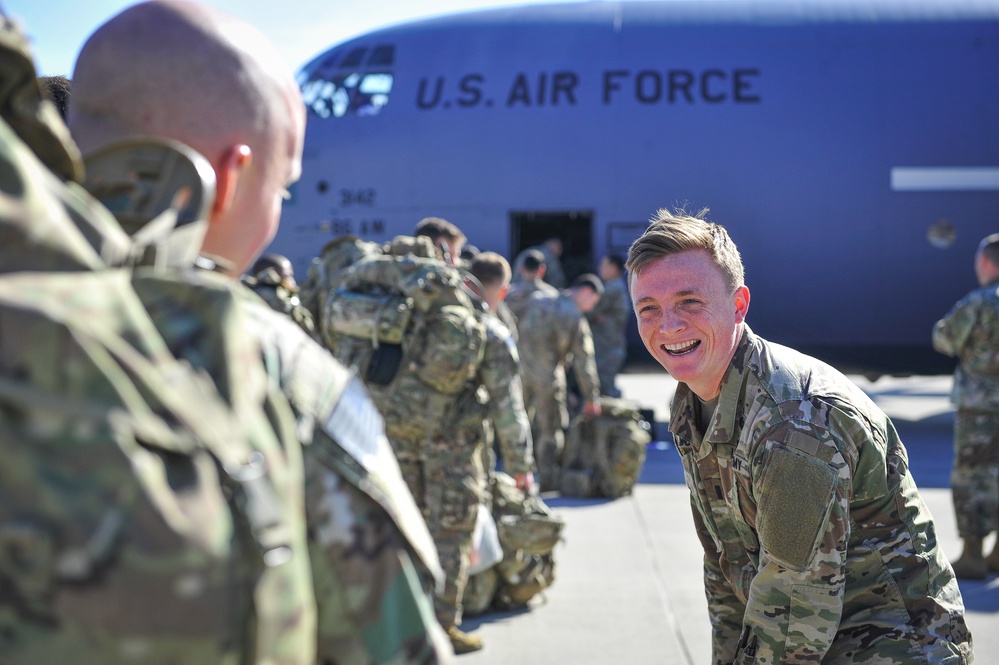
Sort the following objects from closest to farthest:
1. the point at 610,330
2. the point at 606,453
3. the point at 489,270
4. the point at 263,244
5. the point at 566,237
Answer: the point at 263,244
the point at 489,270
the point at 606,453
the point at 610,330
the point at 566,237

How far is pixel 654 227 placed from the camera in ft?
7.73

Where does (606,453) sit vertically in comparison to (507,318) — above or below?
below

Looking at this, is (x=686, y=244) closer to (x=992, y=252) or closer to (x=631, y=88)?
(x=992, y=252)

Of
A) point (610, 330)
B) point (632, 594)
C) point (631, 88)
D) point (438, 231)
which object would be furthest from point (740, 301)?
point (631, 88)

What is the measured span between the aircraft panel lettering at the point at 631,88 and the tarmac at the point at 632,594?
3935 millimetres

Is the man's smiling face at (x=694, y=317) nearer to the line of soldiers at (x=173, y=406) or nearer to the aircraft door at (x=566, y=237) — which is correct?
the line of soldiers at (x=173, y=406)

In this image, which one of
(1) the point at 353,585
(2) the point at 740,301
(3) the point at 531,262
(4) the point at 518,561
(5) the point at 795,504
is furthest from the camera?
(3) the point at 531,262

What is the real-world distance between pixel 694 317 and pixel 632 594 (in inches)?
149

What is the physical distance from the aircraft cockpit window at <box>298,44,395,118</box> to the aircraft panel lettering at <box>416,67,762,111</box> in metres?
0.99

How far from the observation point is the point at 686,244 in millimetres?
2301

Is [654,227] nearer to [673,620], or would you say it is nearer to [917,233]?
[673,620]

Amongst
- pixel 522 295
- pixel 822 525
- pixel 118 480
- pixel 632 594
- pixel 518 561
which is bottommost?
pixel 632 594

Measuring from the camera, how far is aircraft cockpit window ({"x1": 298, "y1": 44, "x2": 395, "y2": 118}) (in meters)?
10.8

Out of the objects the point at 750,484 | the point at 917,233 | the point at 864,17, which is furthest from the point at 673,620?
the point at 864,17
